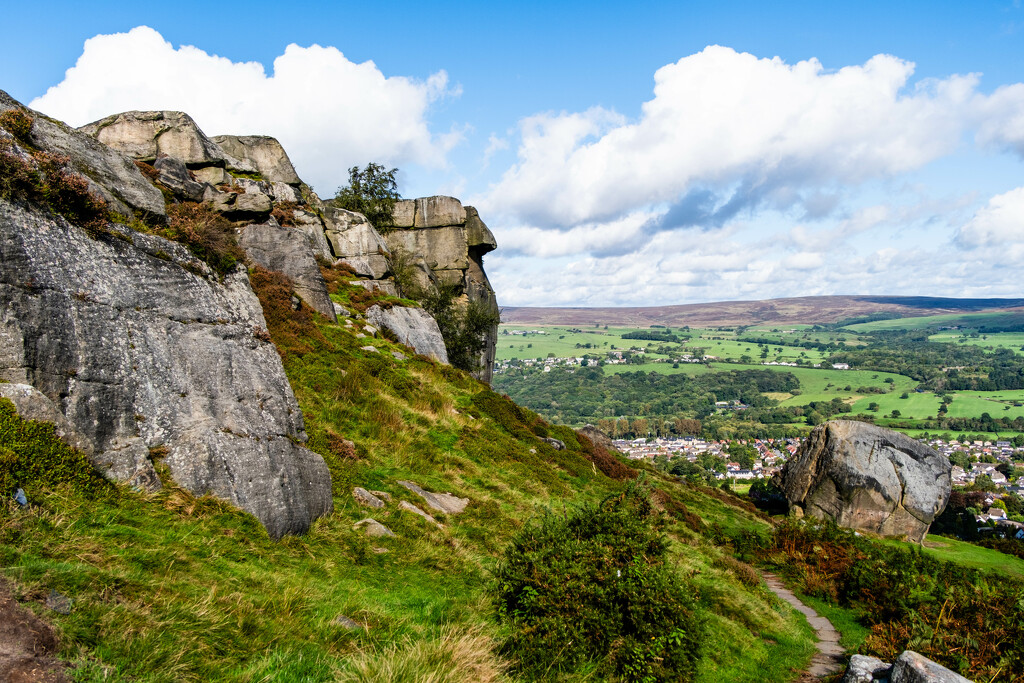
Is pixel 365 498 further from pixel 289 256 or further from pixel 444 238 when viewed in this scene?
pixel 444 238

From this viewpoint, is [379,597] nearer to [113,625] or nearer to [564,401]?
[113,625]

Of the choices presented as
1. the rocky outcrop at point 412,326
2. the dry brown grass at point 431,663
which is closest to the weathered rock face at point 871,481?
the rocky outcrop at point 412,326

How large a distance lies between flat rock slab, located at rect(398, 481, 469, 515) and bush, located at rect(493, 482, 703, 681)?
14.8 ft

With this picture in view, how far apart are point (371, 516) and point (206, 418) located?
12.4ft

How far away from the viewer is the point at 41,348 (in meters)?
7.63

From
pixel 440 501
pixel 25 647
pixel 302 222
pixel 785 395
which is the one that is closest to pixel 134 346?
pixel 25 647

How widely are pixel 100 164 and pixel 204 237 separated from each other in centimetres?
339

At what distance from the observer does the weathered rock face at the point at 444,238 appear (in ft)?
151

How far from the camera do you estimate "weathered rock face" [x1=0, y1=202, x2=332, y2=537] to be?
25.4ft

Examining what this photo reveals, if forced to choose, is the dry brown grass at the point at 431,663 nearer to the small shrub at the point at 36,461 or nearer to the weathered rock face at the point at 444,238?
the small shrub at the point at 36,461

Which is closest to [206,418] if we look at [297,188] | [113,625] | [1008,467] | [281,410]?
[281,410]

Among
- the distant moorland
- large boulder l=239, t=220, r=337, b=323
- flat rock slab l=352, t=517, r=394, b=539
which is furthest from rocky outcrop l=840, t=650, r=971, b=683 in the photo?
the distant moorland

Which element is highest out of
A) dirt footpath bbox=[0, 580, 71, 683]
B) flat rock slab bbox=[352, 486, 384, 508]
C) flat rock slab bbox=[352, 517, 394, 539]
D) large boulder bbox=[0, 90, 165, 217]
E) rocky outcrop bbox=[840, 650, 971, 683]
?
large boulder bbox=[0, 90, 165, 217]

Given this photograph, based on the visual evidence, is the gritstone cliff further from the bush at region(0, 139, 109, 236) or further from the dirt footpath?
the dirt footpath
